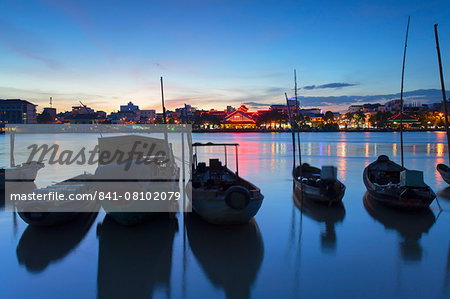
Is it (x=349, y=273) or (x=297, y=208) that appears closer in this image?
(x=349, y=273)

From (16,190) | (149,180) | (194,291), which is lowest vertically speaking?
(194,291)

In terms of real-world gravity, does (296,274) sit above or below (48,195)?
below

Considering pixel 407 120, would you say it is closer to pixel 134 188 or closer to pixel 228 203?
pixel 228 203

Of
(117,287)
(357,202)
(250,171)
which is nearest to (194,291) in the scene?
(117,287)

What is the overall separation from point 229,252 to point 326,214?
217 inches

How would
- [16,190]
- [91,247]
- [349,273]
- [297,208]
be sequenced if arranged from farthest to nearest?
[16,190] < [297,208] < [91,247] < [349,273]

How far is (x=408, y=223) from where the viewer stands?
35.3 feet

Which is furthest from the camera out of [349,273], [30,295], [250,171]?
[250,171]

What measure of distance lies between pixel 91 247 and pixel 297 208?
8367mm

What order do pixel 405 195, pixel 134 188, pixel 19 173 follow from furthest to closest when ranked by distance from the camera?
1. pixel 19 173
2. pixel 405 195
3. pixel 134 188

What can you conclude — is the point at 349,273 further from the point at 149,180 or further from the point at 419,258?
the point at 149,180

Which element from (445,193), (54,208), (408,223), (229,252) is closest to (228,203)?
(229,252)

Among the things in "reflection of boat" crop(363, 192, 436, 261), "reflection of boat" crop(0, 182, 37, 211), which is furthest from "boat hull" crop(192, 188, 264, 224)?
"reflection of boat" crop(0, 182, 37, 211)

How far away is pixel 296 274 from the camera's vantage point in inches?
290
